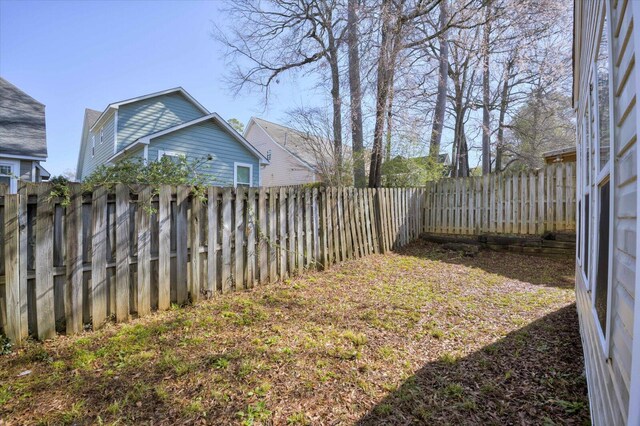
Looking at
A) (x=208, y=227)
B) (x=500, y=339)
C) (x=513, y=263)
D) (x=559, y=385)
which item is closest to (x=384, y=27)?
(x=513, y=263)

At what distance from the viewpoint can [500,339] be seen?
3.17 m

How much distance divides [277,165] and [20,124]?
41.1 ft

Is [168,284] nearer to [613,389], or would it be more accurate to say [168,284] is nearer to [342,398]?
[342,398]

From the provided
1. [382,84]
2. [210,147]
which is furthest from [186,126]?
[382,84]

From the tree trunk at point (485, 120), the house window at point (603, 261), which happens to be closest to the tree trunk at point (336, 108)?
the tree trunk at point (485, 120)

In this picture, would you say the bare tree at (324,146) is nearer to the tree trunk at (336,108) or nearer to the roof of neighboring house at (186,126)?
the tree trunk at (336,108)

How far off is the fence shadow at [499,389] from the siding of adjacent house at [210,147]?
10.2m

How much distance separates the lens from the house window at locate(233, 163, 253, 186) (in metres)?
13.3

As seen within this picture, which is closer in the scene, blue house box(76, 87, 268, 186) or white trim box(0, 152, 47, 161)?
white trim box(0, 152, 47, 161)

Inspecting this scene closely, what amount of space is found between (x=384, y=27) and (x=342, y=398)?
31.0 ft

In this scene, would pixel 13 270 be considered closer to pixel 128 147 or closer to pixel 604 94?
pixel 604 94

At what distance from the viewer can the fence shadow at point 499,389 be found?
2.02 m

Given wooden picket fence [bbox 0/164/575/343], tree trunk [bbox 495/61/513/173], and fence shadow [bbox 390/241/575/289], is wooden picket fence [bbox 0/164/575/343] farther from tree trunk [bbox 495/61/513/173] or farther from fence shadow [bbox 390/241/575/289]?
tree trunk [bbox 495/61/513/173]

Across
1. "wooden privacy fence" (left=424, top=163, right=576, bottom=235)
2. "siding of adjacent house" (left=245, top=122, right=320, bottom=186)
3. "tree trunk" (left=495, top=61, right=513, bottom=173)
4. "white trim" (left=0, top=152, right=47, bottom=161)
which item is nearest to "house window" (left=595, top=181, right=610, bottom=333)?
"wooden privacy fence" (left=424, top=163, right=576, bottom=235)
